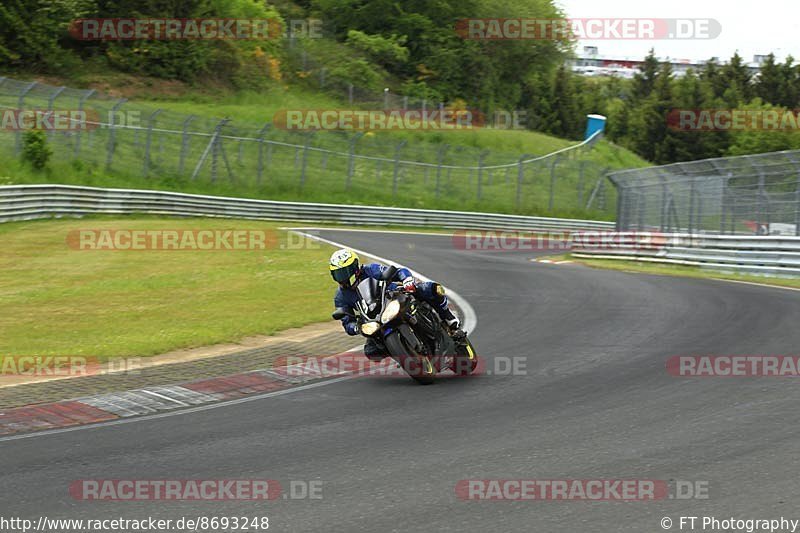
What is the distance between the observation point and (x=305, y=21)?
2931 inches

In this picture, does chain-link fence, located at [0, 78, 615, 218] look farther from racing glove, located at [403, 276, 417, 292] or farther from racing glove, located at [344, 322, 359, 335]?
racing glove, located at [403, 276, 417, 292]

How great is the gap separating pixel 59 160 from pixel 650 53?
272ft

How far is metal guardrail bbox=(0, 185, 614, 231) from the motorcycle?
835 inches

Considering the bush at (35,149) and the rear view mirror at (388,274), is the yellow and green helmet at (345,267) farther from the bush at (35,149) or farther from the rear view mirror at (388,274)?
the bush at (35,149)

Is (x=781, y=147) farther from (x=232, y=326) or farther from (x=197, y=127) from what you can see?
(x=232, y=326)

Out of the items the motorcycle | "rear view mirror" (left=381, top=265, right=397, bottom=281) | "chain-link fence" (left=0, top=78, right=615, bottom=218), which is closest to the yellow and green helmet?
the motorcycle

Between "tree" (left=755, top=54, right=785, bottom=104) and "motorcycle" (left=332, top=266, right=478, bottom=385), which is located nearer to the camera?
"motorcycle" (left=332, top=266, right=478, bottom=385)

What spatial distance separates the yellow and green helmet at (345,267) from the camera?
29.5ft

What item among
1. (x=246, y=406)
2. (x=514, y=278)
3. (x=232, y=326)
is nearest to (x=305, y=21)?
(x=514, y=278)

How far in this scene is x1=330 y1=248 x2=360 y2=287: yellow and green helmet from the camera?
8.98 meters

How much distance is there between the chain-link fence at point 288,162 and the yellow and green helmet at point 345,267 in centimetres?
2470

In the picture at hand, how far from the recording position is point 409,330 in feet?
29.2

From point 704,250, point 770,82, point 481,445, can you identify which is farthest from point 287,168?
point 770,82

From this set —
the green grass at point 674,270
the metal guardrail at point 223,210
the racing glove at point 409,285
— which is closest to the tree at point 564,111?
the metal guardrail at point 223,210
